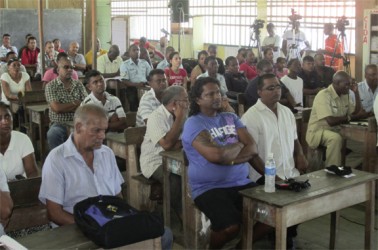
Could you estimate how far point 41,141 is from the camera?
6.91 metres

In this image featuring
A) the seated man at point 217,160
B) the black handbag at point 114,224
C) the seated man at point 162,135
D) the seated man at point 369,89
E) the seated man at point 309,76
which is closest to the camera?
the black handbag at point 114,224

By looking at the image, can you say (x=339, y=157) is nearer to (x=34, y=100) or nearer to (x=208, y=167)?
(x=208, y=167)

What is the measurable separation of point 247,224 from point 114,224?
49.8 inches

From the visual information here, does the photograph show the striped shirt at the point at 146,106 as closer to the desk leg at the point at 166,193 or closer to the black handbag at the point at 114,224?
the desk leg at the point at 166,193

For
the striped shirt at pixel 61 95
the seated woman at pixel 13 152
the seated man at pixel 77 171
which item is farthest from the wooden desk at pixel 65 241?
the striped shirt at pixel 61 95

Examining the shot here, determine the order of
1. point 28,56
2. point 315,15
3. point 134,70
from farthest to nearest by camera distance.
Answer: point 315,15 < point 28,56 < point 134,70

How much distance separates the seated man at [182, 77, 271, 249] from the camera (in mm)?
3734

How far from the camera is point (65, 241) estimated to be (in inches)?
100

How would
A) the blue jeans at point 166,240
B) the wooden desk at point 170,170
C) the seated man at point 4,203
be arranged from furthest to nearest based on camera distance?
the wooden desk at point 170,170
the blue jeans at point 166,240
the seated man at point 4,203

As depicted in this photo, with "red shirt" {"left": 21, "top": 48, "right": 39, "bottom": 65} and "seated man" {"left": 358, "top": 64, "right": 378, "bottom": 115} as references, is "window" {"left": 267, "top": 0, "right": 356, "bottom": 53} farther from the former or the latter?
"red shirt" {"left": 21, "top": 48, "right": 39, "bottom": 65}

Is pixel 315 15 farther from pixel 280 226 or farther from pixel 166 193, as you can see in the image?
pixel 280 226

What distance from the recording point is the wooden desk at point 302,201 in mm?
3318

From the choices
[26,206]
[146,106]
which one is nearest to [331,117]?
[146,106]

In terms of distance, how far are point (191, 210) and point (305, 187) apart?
889mm
